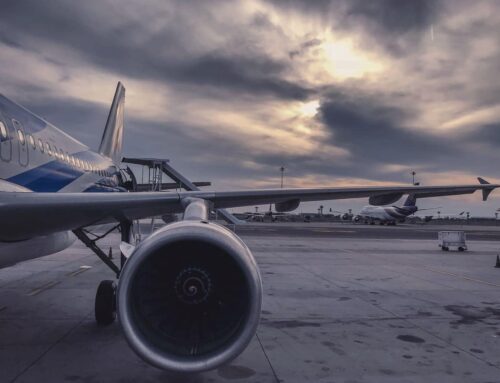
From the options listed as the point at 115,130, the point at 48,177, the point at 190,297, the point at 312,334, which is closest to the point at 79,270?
the point at 115,130

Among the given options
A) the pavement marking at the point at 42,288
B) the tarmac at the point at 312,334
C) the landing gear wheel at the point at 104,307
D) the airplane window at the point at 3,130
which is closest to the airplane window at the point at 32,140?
the airplane window at the point at 3,130

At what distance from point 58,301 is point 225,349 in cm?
605

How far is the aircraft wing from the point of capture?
4.36 meters

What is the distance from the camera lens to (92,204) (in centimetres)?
486

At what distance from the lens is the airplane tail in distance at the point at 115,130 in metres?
13.6

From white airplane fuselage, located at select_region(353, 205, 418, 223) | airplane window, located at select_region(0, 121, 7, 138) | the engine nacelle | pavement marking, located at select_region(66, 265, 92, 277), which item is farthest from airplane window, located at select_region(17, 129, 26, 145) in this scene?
white airplane fuselage, located at select_region(353, 205, 418, 223)

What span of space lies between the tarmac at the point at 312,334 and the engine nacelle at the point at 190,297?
1003mm

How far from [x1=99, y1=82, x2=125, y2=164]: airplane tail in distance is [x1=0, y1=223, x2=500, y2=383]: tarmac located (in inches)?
153

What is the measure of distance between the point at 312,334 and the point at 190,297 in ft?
9.76

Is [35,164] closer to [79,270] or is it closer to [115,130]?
[79,270]

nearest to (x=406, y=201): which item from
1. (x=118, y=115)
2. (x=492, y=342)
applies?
(x=118, y=115)

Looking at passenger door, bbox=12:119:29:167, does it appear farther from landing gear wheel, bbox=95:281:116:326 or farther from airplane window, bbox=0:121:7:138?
landing gear wheel, bbox=95:281:116:326

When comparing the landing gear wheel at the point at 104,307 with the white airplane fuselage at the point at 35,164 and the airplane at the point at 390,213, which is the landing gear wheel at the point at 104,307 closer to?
the white airplane fuselage at the point at 35,164

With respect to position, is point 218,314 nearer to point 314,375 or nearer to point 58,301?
point 314,375
